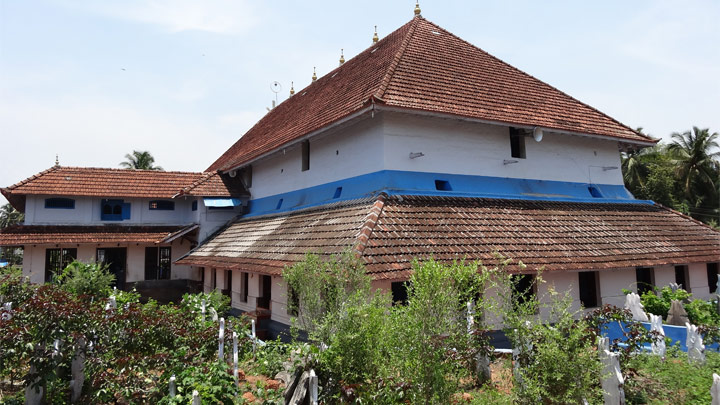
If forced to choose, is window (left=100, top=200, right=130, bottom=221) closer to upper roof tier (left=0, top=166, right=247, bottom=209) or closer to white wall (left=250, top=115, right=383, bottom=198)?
upper roof tier (left=0, top=166, right=247, bottom=209)

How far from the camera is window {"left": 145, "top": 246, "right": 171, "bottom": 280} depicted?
2081 cm

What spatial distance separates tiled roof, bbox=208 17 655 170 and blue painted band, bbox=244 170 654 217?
1.64 m

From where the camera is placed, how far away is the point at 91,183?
20469 millimetres

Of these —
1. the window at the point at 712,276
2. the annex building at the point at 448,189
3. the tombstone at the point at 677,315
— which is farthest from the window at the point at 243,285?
the window at the point at 712,276

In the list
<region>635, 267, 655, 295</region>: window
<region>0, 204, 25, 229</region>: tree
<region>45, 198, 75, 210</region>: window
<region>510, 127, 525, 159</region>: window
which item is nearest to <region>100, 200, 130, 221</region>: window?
<region>45, 198, 75, 210</region>: window

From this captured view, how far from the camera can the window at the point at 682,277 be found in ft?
42.9

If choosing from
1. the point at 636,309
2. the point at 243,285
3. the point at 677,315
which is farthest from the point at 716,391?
the point at 243,285

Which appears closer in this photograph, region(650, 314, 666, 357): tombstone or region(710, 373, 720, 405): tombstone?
region(710, 373, 720, 405): tombstone

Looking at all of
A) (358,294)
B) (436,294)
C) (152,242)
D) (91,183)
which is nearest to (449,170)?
(358,294)

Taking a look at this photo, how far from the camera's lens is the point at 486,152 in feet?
41.6

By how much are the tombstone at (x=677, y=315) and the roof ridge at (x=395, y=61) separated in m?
7.72

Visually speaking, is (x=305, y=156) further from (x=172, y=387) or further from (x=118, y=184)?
(x=118, y=184)

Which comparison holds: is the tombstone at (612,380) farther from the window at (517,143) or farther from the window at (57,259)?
the window at (57,259)

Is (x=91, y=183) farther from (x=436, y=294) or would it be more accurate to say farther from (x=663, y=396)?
(x=663, y=396)
